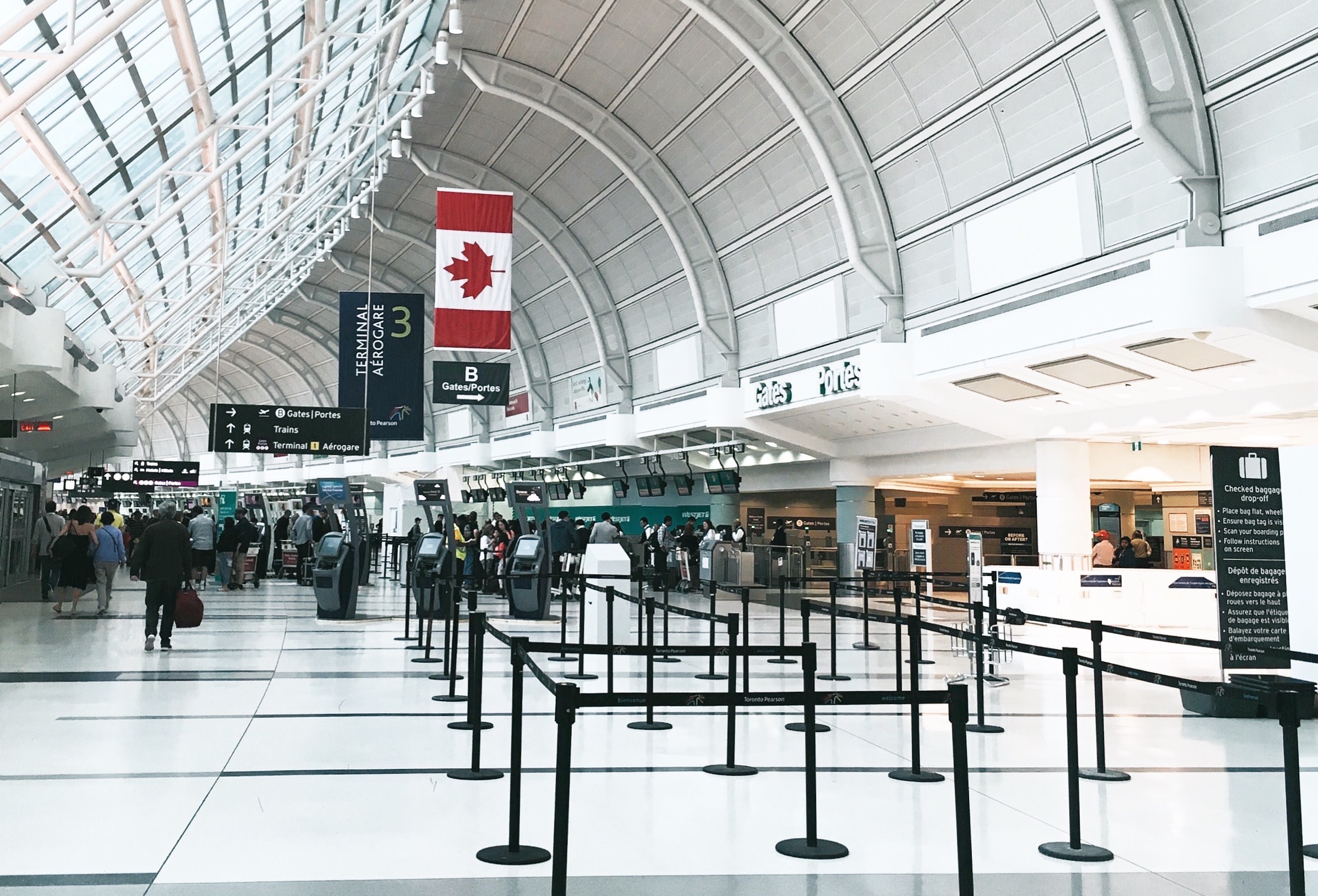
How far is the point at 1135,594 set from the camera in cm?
2002

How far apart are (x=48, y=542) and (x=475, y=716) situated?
19040 millimetres

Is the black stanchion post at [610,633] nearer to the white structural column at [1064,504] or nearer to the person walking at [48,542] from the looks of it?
the white structural column at [1064,504]

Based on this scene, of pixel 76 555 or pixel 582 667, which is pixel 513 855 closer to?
pixel 582 667

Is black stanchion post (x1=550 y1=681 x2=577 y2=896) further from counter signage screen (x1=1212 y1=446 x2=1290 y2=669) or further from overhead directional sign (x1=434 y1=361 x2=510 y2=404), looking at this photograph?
overhead directional sign (x1=434 y1=361 x2=510 y2=404)

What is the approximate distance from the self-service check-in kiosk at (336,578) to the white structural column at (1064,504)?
13.6m

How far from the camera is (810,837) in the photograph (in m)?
5.77

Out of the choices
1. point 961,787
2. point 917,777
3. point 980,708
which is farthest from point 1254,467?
point 961,787

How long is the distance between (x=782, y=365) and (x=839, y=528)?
20.3 feet

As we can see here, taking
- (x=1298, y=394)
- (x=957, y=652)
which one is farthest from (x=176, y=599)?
(x=1298, y=394)

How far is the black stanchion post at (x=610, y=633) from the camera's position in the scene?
8730mm

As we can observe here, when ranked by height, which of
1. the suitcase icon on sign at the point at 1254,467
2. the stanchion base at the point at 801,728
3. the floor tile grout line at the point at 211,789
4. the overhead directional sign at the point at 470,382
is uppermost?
the overhead directional sign at the point at 470,382

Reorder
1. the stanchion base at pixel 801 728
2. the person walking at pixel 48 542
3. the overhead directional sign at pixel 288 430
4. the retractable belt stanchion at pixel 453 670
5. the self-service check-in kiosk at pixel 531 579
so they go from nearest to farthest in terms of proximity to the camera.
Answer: the stanchion base at pixel 801 728 < the retractable belt stanchion at pixel 453 670 < the self-service check-in kiosk at pixel 531 579 < the person walking at pixel 48 542 < the overhead directional sign at pixel 288 430

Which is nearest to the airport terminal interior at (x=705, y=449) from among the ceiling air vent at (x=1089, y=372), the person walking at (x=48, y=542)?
the ceiling air vent at (x=1089, y=372)

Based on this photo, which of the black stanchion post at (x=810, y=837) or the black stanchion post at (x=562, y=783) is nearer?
the black stanchion post at (x=562, y=783)
